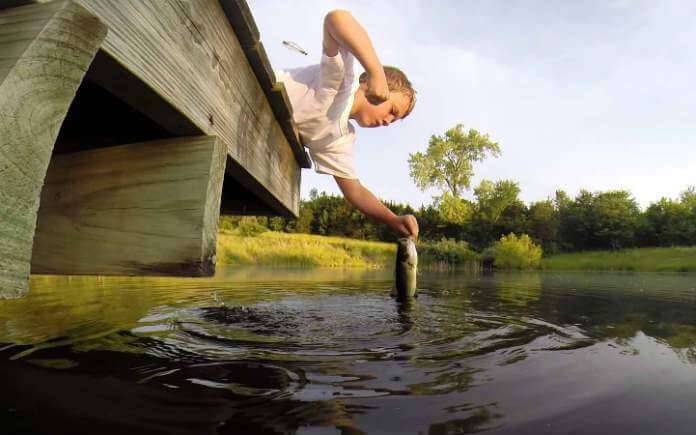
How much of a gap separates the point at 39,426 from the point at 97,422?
137mm

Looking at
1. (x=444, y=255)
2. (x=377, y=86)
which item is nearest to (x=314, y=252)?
(x=444, y=255)

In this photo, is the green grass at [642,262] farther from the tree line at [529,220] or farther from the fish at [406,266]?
the fish at [406,266]

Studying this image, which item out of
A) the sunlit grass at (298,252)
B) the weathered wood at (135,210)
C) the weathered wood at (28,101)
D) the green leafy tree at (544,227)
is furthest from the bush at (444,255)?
the weathered wood at (28,101)

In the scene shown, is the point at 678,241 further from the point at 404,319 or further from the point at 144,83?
the point at 144,83

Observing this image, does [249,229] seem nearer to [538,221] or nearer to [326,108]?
[538,221]

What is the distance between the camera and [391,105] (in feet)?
11.7

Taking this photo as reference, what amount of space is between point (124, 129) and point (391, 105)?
2299 millimetres

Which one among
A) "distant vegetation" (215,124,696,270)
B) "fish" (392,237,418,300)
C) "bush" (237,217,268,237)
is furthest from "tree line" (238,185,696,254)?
"fish" (392,237,418,300)

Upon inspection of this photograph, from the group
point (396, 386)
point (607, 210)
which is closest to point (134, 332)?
point (396, 386)

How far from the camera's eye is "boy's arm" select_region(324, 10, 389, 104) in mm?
2146

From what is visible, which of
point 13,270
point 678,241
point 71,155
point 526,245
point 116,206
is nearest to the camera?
point 13,270

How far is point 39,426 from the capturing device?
110 centimetres

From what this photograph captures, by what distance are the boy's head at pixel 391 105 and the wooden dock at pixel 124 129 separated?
3.96ft

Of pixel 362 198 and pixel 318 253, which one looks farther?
pixel 318 253
